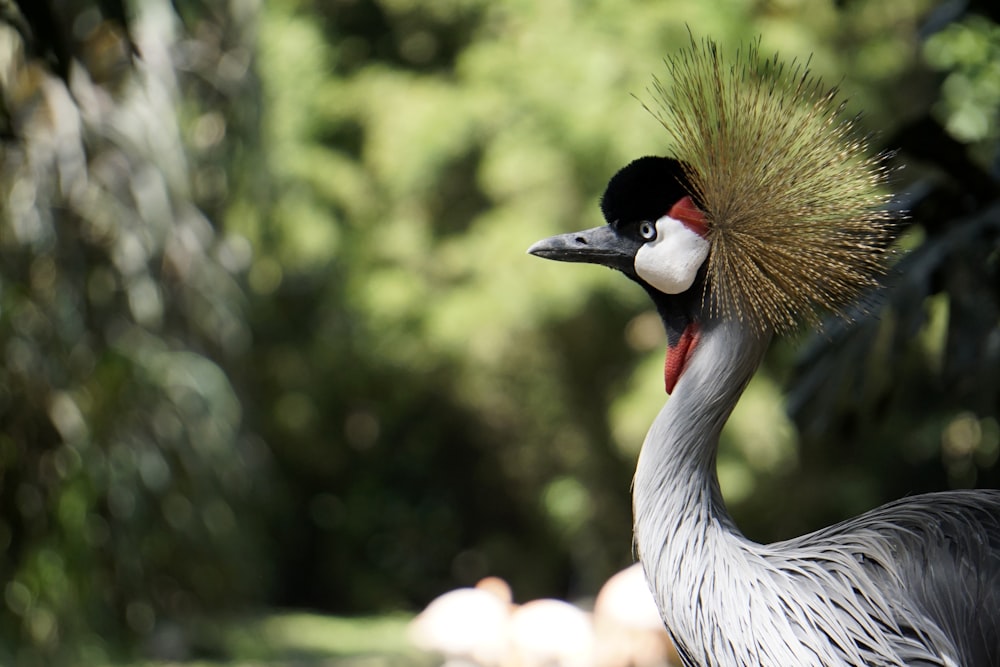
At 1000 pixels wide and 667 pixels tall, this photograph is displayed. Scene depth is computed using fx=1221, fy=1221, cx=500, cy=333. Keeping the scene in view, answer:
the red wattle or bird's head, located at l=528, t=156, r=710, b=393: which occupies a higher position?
bird's head, located at l=528, t=156, r=710, b=393

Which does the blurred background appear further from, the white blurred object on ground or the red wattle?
the white blurred object on ground

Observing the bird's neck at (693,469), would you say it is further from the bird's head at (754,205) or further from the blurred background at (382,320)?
the blurred background at (382,320)

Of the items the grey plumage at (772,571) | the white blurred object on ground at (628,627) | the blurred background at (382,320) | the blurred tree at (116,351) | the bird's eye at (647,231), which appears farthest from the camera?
the white blurred object on ground at (628,627)

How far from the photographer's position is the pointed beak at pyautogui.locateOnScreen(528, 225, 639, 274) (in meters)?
1.35

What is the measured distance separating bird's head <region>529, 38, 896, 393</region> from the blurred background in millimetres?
99

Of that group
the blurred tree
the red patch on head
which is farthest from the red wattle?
the blurred tree

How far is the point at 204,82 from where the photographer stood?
5.19 meters

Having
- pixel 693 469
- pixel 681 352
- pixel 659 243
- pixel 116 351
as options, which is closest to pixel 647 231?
pixel 659 243

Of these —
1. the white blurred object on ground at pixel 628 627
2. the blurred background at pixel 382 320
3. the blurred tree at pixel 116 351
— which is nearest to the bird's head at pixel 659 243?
the blurred background at pixel 382 320

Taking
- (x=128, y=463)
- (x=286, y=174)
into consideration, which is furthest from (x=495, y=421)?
(x=128, y=463)

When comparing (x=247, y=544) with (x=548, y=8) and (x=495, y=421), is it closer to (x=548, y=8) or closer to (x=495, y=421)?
(x=495, y=421)

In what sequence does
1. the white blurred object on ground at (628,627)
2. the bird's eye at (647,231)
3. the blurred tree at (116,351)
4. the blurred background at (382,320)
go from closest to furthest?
1. the bird's eye at (647,231)
2. the blurred background at (382,320)
3. the blurred tree at (116,351)
4. the white blurred object on ground at (628,627)

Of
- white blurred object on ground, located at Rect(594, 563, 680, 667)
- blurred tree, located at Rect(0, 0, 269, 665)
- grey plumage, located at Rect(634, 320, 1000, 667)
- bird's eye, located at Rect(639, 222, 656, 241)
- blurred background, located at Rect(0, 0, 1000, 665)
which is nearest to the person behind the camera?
grey plumage, located at Rect(634, 320, 1000, 667)

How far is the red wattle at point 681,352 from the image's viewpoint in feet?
4.36
